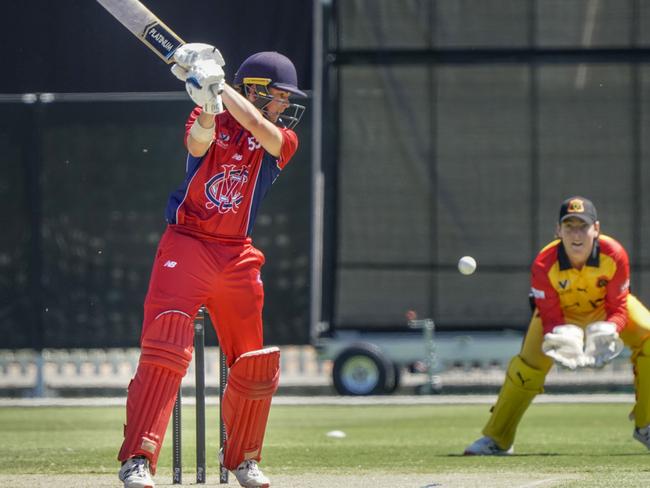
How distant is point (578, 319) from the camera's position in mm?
7398

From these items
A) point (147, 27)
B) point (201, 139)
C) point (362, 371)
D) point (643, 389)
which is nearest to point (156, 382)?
point (201, 139)

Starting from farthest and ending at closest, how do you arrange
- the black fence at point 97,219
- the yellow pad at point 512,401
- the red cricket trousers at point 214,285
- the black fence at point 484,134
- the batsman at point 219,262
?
the black fence at point 97,219
the black fence at point 484,134
the yellow pad at point 512,401
the red cricket trousers at point 214,285
the batsman at point 219,262

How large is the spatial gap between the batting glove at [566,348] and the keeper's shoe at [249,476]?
1976 millimetres

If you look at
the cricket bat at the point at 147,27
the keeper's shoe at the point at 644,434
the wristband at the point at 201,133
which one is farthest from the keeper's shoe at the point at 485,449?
the cricket bat at the point at 147,27

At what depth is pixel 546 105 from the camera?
529 inches

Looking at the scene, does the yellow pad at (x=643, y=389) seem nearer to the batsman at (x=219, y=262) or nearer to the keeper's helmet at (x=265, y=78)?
the batsman at (x=219, y=262)

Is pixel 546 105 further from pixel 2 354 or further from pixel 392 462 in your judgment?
pixel 392 462

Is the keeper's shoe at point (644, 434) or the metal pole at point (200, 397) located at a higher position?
the metal pole at point (200, 397)

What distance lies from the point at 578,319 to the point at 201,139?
289 cm

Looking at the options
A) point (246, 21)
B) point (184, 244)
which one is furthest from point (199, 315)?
point (246, 21)

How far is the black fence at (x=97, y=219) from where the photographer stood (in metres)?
13.6

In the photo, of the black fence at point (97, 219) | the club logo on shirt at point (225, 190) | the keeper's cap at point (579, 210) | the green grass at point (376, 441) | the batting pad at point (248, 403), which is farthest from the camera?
the black fence at point (97, 219)

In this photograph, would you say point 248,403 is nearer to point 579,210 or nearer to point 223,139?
point 223,139

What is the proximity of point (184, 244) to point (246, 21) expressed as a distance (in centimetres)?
634
